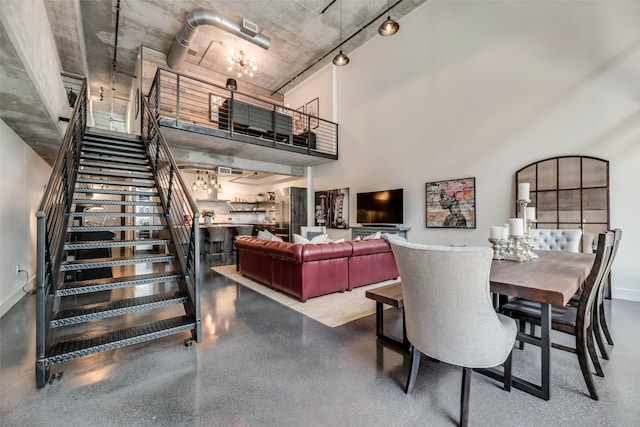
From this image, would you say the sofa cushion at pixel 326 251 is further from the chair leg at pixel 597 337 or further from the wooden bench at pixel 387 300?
the chair leg at pixel 597 337

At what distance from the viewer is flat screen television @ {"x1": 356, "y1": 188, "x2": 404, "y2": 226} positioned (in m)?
6.52

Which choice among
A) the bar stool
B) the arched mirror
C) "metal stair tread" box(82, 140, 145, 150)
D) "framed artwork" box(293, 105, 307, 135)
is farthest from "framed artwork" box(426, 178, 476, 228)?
the bar stool

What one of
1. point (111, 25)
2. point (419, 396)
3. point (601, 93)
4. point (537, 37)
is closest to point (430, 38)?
point (537, 37)

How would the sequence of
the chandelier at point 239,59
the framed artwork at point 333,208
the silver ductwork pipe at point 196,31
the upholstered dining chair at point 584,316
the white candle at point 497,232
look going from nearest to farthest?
1. the upholstered dining chair at point 584,316
2. the white candle at point 497,232
3. the silver ductwork pipe at point 196,31
4. the chandelier at point 239,59
5. the framed artwork at point 333,208

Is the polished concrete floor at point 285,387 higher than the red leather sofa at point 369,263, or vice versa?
the red leather sofa at point 369,263

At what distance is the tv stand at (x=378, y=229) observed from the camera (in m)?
6.46

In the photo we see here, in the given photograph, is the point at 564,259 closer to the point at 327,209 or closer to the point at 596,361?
the point at 596,361

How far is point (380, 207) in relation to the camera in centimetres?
688

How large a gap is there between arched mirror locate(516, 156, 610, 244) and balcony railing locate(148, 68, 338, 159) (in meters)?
4.92

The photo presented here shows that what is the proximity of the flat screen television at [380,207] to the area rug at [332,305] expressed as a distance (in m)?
2.21

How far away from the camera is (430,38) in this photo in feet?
19.7

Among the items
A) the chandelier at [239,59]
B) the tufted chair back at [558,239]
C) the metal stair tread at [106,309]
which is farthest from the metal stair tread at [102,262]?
the chandelier at [239,59]

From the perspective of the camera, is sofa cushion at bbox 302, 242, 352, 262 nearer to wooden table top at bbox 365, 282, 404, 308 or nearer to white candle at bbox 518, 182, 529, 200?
wooden table top at bbox 365, 282, 404, 308

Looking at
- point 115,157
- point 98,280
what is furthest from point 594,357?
point 115,157
